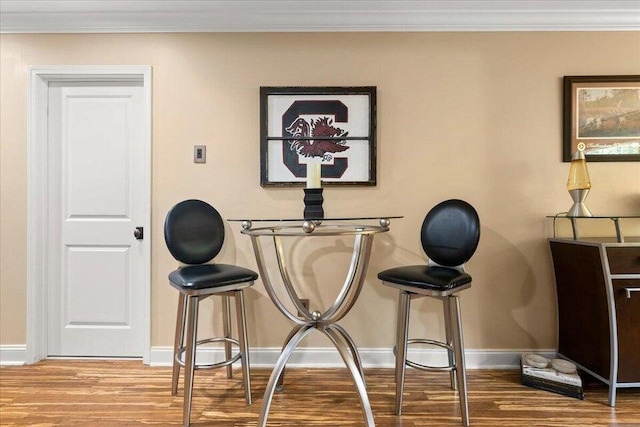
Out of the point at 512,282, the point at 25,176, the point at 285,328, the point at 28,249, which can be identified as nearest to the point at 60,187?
the point at 25,176

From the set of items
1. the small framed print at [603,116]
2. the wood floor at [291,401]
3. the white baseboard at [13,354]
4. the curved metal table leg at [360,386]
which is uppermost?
the small framed print at [603,116]

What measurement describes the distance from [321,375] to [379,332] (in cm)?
46

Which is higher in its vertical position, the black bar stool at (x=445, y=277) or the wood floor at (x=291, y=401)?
the black bar stool at (x=445, y=277)

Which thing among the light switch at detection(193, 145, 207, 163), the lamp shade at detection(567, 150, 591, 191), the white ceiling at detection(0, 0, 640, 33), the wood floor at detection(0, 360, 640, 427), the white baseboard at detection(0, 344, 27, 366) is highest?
the white ceiling at detection(0, 0, 640, 33)

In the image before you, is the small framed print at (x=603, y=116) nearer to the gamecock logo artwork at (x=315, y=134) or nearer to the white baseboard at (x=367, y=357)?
the white baseboard at (x=367, y=357)

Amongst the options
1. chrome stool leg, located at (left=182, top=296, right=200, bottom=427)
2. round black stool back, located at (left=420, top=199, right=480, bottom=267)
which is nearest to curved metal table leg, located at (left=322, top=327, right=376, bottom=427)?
chrome stool leg, located at (left=182, top=296, right=200, bottom=427)

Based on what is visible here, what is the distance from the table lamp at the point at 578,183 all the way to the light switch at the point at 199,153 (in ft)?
7.50

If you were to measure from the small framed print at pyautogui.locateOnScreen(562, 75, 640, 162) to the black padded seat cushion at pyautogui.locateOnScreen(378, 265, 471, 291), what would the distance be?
126 centimetres

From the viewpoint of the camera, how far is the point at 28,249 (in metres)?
2.39

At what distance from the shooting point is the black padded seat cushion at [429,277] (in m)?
1.66

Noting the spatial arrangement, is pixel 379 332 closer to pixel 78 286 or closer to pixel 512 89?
pixel 512 89

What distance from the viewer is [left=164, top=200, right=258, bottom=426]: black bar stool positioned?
1.68 m

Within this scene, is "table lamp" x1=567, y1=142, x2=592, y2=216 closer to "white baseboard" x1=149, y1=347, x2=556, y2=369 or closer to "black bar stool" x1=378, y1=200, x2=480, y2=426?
"black bar stool" x1=378, y1=200, x2=480, y2=426

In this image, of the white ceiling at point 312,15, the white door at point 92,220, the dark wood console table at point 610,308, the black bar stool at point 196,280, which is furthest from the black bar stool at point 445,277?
the white door at point 92,220
